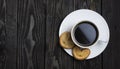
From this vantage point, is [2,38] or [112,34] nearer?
[2,38]

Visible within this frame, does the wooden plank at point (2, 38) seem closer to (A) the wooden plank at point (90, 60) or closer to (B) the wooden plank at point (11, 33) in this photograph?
(B) the wooden plank at point (11, 33)

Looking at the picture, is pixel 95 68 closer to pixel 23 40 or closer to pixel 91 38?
pixel 91 38

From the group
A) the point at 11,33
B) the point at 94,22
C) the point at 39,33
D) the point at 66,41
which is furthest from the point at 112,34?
the point at 11,33

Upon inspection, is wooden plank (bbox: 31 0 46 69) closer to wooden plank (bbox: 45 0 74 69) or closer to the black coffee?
wooden plank (bbox: 45 0 74 69)

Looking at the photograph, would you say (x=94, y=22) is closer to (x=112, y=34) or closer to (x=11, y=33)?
(x=112, y=34)

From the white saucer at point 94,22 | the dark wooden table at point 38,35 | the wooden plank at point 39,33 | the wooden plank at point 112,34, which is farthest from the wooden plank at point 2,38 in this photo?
the wooden plank at point 112,34

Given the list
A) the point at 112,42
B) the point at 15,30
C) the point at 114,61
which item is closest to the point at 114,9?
the point at 112,42
